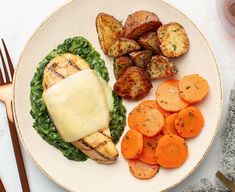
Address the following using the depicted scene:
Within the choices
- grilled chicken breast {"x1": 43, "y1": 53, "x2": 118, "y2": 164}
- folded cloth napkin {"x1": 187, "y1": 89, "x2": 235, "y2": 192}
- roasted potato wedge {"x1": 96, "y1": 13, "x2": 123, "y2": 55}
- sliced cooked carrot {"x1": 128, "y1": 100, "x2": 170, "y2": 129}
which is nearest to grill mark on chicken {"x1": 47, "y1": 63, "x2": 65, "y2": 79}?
grilled chicken breast {"x1": 43, "y1": 53, "x2": 118, "y2": 164}

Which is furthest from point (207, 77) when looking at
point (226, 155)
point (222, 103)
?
point (226, 155)

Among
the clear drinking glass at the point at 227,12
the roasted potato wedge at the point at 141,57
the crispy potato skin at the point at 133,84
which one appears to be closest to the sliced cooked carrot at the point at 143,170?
the crispy potato skin at the point at 133,84

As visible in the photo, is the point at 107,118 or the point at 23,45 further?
the point at 23,45

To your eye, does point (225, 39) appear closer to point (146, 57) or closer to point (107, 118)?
point (146, 57)

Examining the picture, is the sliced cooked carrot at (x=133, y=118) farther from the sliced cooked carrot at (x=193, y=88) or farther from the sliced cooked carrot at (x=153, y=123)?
the sliced cooked carrot at (x=193, y=88)

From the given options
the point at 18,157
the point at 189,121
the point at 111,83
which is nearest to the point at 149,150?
the point at 189,121

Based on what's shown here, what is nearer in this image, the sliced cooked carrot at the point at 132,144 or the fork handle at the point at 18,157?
→ the sliced cooked carrot at the point at 132,144
